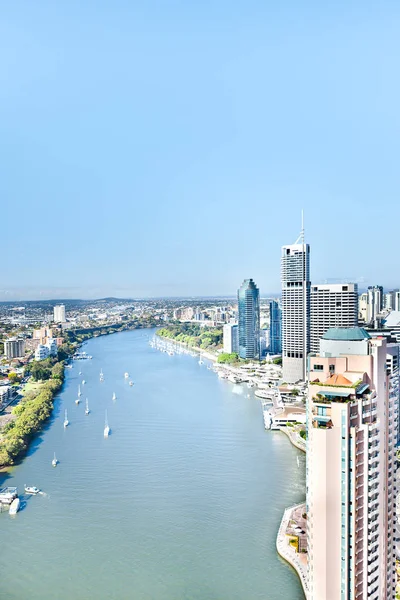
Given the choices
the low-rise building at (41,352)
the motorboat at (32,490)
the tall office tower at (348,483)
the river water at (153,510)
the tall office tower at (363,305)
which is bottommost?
the river water at (153,510)

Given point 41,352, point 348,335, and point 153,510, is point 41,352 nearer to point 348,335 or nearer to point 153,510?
point 153,510

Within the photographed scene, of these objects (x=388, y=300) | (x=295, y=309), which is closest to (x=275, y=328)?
(x=388, y=300)

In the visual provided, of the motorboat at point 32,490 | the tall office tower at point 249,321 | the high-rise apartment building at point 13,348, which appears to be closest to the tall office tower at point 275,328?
the tall office tower at point 249,321

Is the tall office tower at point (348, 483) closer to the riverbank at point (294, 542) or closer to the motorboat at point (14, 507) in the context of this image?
the riverbank at point (294, 542)

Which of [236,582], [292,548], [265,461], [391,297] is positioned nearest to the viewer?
[236,582]

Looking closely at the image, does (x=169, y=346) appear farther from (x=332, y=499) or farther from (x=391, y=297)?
(x=332, y=499)

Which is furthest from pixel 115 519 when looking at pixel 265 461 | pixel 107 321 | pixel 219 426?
pixel 107 321
